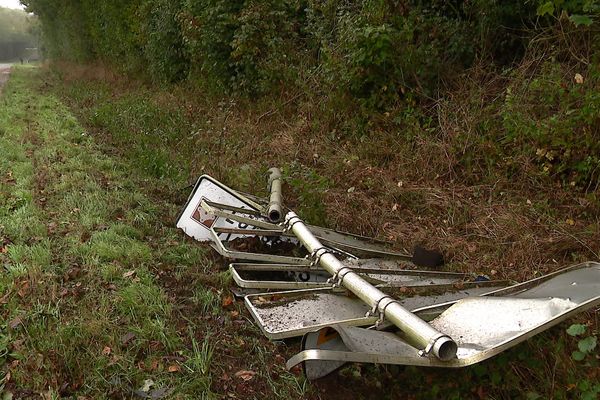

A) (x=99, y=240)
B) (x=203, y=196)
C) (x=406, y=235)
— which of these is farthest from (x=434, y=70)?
(x=99, y=240)

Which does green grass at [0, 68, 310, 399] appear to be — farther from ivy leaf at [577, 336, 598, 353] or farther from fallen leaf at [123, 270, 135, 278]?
ivy leaf at [577, 336, 598, 353]

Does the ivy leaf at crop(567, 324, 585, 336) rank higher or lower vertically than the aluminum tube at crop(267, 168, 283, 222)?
higher

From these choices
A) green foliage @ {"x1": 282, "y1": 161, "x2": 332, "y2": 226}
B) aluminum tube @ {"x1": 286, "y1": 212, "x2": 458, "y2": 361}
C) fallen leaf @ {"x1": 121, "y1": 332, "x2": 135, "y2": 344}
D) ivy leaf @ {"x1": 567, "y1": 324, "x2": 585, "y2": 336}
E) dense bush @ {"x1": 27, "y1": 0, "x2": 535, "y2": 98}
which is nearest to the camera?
aluminum tube @ {"x1": 286, "y1": 212, "x2": 458, "y2": 361}

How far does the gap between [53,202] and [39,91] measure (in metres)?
15.3

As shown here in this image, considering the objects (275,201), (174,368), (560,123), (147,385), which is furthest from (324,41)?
(147,385)

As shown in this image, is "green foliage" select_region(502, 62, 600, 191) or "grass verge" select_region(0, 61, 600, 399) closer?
"grass verge" select_region(0, 61, 600, 399)

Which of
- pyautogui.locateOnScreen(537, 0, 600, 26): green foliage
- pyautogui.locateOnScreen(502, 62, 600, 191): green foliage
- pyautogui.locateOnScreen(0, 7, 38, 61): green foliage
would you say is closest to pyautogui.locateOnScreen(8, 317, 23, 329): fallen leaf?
pyautogui.locateOnScreen(502, 62, 600, 191): green foliage

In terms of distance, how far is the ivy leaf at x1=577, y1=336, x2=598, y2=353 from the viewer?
237 cm

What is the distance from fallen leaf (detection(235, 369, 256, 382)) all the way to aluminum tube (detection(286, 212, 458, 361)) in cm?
76

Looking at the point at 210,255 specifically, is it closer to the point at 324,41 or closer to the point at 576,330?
the point at 576,330

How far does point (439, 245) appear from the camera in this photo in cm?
400

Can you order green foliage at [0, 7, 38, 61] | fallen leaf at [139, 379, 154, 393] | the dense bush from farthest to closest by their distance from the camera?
green foliage at [0, 7, 38, 61]
the dense bush
fallen leaf at [139, 379, 154, 393]

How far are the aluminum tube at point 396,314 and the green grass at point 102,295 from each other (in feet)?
2.17

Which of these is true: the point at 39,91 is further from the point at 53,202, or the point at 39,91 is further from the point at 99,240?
the point at 99,240
